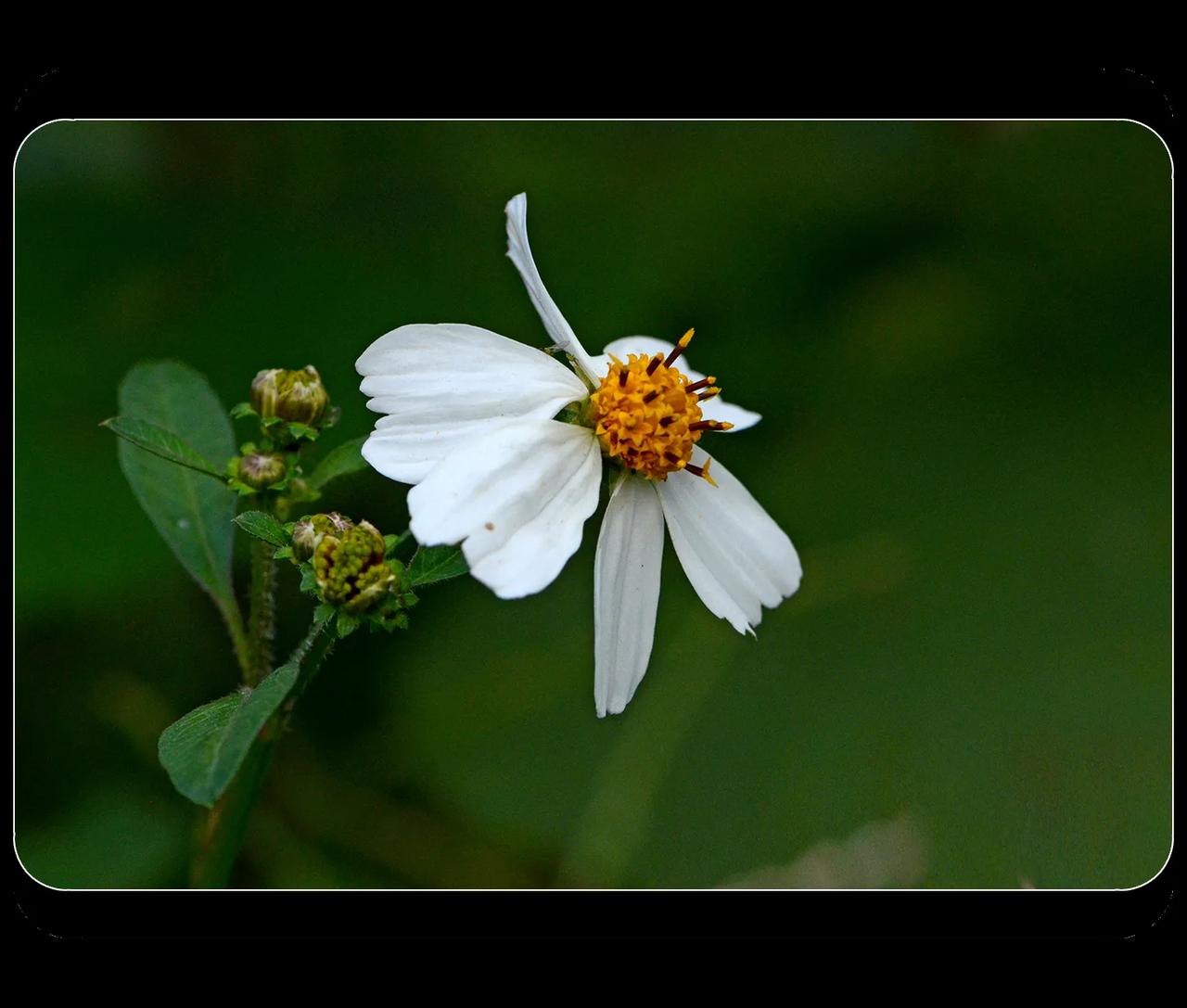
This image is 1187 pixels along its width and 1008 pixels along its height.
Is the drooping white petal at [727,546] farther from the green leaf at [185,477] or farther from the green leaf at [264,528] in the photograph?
the green leaf at [185,477]

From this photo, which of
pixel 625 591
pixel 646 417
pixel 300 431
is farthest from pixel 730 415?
pixel 300 431

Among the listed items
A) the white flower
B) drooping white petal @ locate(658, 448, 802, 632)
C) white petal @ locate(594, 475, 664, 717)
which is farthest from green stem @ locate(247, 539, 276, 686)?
drooping white petal @ locate(658, 448, 802, 632)

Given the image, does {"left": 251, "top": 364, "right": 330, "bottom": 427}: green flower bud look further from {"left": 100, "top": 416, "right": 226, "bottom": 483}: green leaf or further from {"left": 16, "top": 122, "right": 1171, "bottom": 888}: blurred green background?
{"left": 16, "top": 122, "right": 1171, "bottom": 888}: blurred green background

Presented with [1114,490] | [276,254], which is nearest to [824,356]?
[1114,490]

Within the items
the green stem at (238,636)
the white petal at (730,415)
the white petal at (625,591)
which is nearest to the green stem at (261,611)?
the green stem at (238,636)

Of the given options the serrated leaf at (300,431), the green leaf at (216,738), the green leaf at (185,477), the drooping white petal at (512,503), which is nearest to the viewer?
the green leaf at (216,738)
